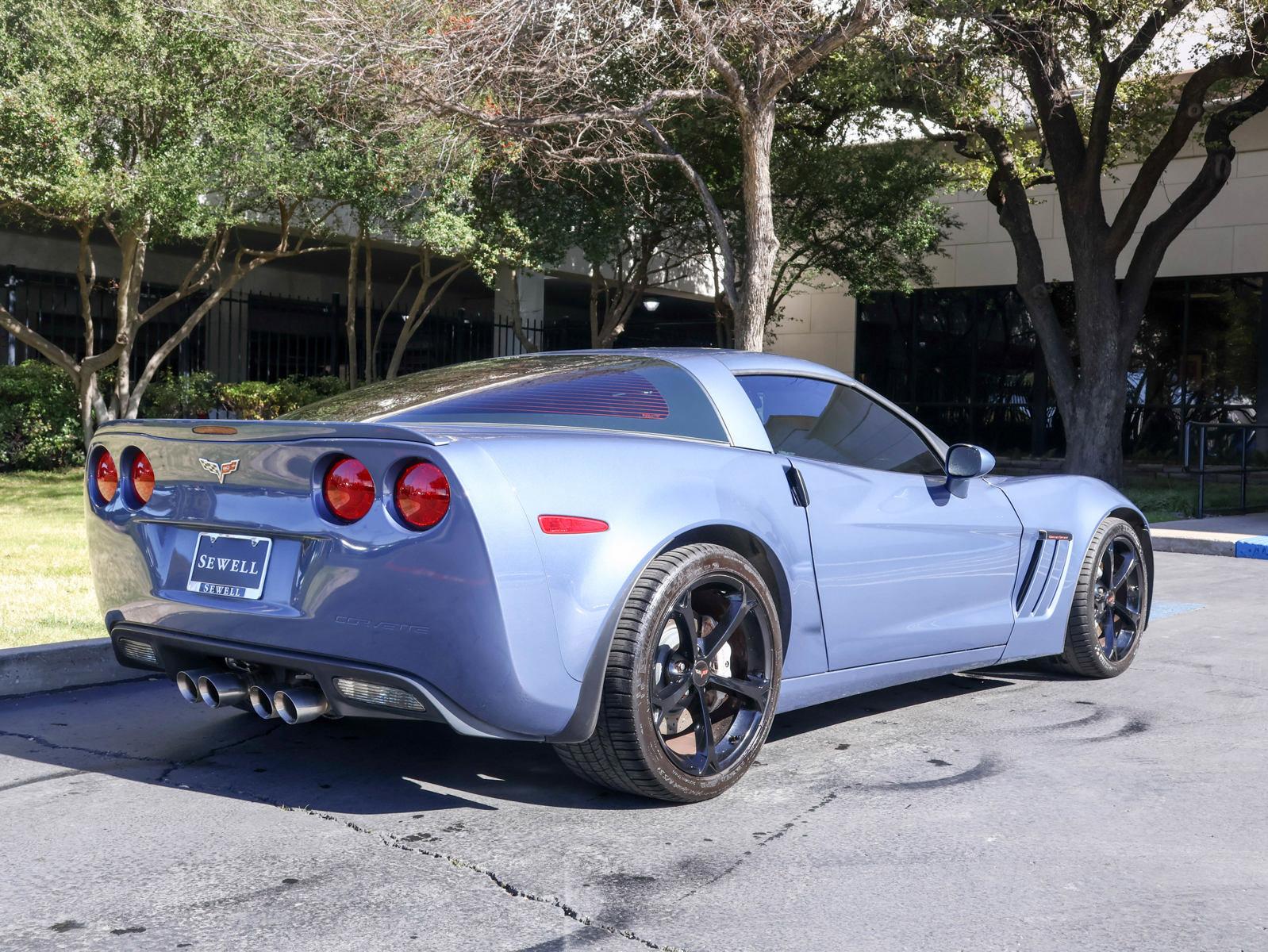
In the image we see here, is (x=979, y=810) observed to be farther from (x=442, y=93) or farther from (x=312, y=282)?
(x=312, y=282)

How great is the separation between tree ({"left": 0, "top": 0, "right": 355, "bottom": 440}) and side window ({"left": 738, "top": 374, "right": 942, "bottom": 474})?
10.0 m

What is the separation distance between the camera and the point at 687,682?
383 centimetres

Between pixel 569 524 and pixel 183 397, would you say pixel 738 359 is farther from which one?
pixel 183 397

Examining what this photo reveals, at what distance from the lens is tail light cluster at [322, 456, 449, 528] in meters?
3.41

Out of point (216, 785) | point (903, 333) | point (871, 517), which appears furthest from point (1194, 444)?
point (216, 785)

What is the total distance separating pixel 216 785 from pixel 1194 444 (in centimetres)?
1888

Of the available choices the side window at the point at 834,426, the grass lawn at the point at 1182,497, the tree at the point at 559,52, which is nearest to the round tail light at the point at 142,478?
the side window at the point at 834,426

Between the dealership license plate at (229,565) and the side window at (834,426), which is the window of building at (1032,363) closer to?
the side window at (834,426)

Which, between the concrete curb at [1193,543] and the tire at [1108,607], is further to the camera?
the concrete curb at [1193,543]

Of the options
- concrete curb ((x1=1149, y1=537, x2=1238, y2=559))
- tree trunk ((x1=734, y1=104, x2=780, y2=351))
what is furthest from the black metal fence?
concrete curb ((x1=1149, y1=537, x2=1238, y2=559))

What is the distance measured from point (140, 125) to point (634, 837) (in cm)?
1230

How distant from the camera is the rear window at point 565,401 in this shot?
4176 mm

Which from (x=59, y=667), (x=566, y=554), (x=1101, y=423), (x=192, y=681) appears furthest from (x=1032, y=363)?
(x=192, y=681)

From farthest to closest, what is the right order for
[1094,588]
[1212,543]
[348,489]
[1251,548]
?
[1212,543] → [1251,548] → [1094,588] → [348,489]
